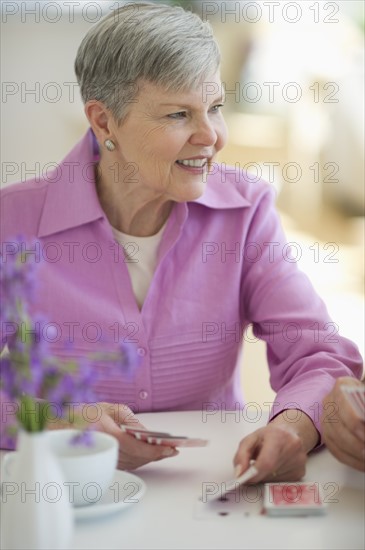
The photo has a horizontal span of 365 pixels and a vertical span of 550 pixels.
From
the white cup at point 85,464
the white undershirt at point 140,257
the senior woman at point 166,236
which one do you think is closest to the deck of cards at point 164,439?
the white cup at point 85,464

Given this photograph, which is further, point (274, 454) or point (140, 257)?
point (140, 257)

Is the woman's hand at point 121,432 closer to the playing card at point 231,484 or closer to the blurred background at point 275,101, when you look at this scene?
the playing card at point 231,484

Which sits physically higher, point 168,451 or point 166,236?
point 166,236

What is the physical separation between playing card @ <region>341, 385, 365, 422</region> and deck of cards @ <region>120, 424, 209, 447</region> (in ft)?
0.75

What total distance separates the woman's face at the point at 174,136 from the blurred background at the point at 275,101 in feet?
10.8

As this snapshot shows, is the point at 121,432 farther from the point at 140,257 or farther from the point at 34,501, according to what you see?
the point at 140,257

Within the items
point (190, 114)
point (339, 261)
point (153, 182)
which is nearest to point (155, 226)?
point (153, 182)

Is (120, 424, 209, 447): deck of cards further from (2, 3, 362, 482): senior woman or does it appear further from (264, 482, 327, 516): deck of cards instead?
(2, 3, 362, 482): senior woman

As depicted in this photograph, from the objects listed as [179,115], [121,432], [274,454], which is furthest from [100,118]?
[274,454]

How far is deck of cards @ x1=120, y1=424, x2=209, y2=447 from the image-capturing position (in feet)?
4.26

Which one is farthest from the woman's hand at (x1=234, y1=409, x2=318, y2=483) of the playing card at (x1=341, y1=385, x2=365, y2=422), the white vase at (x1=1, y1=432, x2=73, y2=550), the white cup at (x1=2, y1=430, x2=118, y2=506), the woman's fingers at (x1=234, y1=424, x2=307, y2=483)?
the white vase at (x1=1, y1=432, x2=73, y2=550)

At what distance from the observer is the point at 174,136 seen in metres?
1.71

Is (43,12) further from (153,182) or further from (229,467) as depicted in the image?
(229,467)

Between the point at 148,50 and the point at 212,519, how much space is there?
876 millimetres
